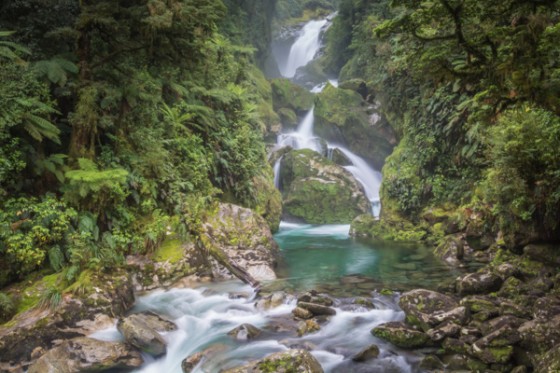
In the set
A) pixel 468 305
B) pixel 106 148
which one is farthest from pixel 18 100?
pixel 468 305

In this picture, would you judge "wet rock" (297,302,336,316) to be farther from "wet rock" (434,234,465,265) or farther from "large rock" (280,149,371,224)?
"large rock" (280,149,371,224)

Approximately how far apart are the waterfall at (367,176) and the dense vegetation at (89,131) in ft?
43.6

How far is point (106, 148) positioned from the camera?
365 inches

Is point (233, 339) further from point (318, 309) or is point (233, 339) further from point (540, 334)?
point (540, 334)

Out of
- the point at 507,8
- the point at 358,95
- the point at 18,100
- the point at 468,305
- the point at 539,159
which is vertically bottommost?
the point at 468,305

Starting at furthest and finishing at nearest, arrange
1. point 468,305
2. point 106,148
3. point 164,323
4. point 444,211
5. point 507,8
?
point 444,211, point 106,148, point 164,323, point 468,305, point 507,8

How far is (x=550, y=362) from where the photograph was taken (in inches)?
196

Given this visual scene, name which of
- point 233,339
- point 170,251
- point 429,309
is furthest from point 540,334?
point 170,251

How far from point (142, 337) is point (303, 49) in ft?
138

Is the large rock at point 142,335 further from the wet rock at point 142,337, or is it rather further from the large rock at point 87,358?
the large rock at point 87,358

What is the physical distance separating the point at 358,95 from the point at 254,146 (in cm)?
1298

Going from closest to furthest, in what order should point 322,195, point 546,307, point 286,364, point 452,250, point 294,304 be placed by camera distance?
1. point 286,364
2. point 546,307
3. point 294,304
4. point 452,250
5. point 322,195

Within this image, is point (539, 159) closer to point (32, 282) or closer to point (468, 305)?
point (468, 305)

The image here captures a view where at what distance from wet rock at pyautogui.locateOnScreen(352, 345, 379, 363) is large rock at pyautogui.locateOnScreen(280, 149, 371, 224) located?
15.0m
